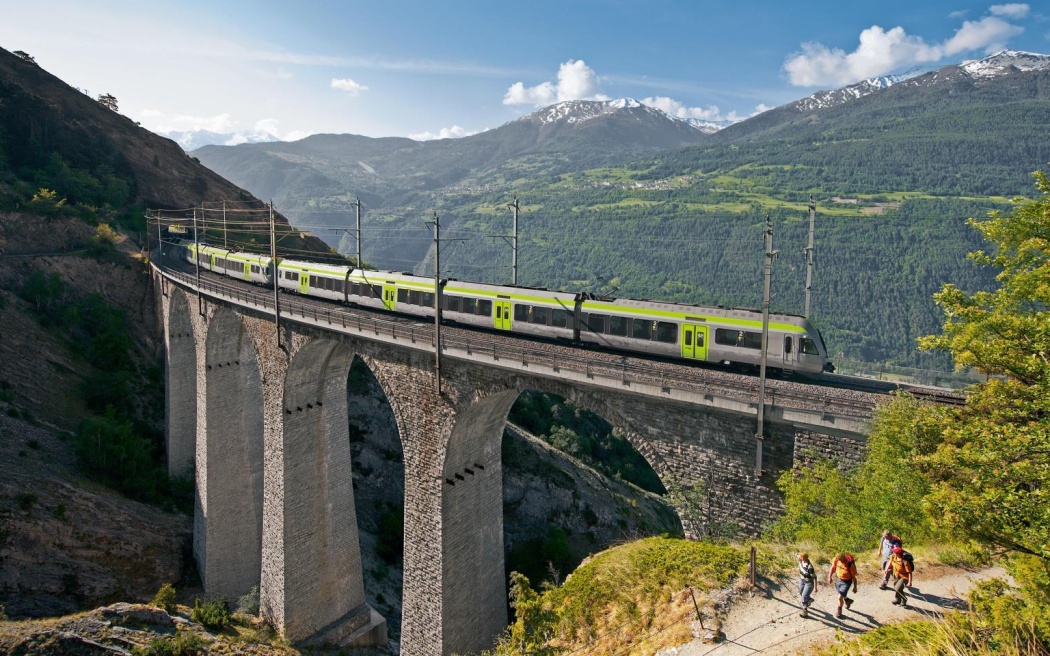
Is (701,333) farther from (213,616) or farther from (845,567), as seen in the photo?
(213,616)

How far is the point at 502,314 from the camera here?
22.7 m

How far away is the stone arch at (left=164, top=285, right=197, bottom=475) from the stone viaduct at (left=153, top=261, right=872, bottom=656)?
924 mm

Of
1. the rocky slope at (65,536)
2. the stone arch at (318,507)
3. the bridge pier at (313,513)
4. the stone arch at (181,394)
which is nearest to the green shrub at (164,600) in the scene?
the rocky slope at (65,536)

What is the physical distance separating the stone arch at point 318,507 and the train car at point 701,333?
40.4ft

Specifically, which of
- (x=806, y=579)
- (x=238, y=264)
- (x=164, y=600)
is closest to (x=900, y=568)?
(x=806, y=579)

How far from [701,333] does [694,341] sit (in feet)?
1.17

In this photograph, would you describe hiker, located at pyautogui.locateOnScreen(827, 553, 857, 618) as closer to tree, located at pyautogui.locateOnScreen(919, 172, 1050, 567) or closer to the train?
tree, located at pyautogui.locateOnScreen(919, 172, 1050, 567)

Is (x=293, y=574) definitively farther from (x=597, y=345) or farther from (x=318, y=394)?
(x=597, y=345)

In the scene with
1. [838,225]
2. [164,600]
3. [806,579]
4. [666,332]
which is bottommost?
[164,600]

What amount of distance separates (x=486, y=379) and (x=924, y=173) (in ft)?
570

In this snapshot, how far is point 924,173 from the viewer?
5822 inches

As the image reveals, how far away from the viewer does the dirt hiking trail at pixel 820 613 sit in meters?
10.6

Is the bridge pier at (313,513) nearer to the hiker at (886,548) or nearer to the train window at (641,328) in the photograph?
the train window at (641,328)

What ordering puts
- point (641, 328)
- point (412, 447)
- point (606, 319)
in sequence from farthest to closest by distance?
point (412, 447) < point (606, 319) < point (641, 328)
